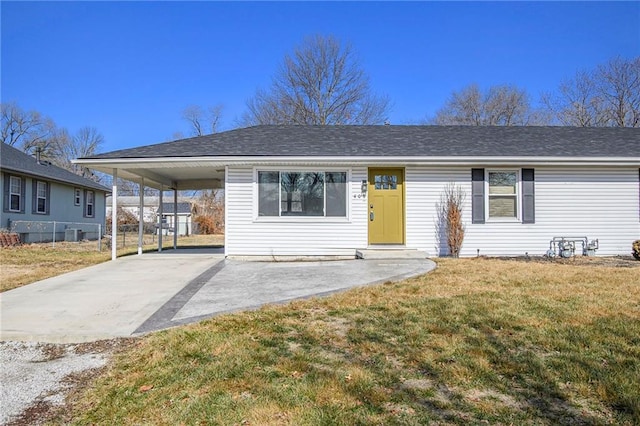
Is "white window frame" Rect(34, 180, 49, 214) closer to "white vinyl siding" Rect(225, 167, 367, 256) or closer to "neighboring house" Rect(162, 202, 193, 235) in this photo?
"neighboring house" Rect(162, 202, 193, 235)

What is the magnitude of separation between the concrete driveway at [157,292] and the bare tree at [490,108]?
78.2ft

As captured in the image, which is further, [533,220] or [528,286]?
[533,220]

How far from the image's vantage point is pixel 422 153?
33.6 ft

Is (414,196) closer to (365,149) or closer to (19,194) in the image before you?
(365,149)

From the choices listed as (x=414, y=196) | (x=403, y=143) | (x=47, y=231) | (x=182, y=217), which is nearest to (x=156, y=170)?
(x=403, y=143)

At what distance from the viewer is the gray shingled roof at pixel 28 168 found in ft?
52.7

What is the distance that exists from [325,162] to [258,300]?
5135 millimetres

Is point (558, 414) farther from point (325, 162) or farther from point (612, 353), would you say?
point (325, 162)

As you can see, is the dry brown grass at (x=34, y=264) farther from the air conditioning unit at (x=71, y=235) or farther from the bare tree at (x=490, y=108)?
the bare tree at (x=490, y=108)

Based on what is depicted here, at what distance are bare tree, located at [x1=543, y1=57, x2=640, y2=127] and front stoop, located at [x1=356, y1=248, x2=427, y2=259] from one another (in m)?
23.1

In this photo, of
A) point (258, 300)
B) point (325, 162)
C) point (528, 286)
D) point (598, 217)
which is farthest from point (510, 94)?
point (258, 300)

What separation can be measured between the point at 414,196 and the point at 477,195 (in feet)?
5.19

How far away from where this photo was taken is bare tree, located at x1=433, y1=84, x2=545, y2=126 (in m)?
29.0

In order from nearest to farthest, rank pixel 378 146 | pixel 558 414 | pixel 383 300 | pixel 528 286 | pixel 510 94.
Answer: pixel 558 414 → pixel 383 300 → pixel 528 286 → pixel 378 146 → pixel 510 94
